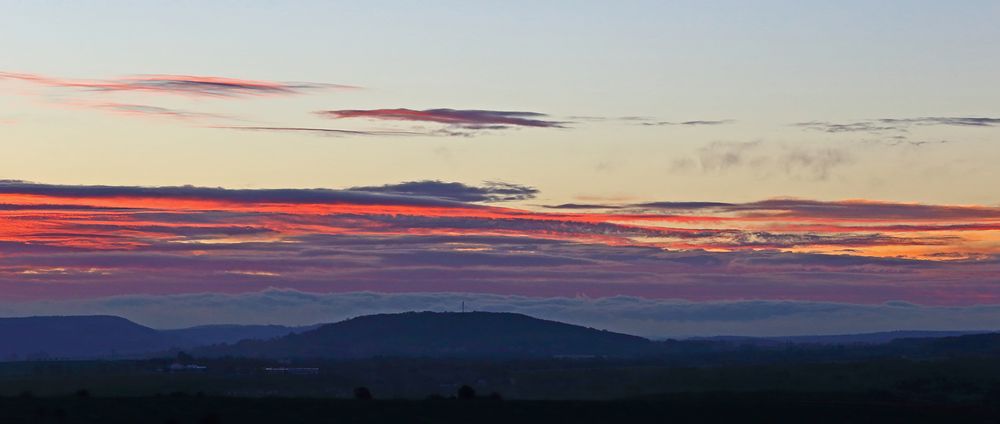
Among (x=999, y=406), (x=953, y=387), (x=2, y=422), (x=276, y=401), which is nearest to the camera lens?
(x=2, y=422)

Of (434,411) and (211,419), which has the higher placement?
(211,419)

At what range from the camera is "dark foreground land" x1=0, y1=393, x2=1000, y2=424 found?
3880 inches

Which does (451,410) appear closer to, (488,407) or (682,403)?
(488,407)

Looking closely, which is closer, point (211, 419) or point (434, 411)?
point (211, 419)

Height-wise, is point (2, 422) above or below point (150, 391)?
above

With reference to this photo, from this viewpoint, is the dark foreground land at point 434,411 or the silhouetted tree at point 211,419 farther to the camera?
the dark foreground land at point 434,411

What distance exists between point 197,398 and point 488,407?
71.9 ft

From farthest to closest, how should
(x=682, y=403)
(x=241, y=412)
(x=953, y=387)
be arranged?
(x=953, y=387) < (x=682, y=403) < (x=241, y=412)

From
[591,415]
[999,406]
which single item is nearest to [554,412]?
[591,415]

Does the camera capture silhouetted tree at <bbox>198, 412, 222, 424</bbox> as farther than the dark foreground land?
No

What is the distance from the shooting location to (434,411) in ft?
368

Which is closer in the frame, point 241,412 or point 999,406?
point 241,412

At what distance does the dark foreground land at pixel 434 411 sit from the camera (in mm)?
98562

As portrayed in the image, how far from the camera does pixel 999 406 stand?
145m
